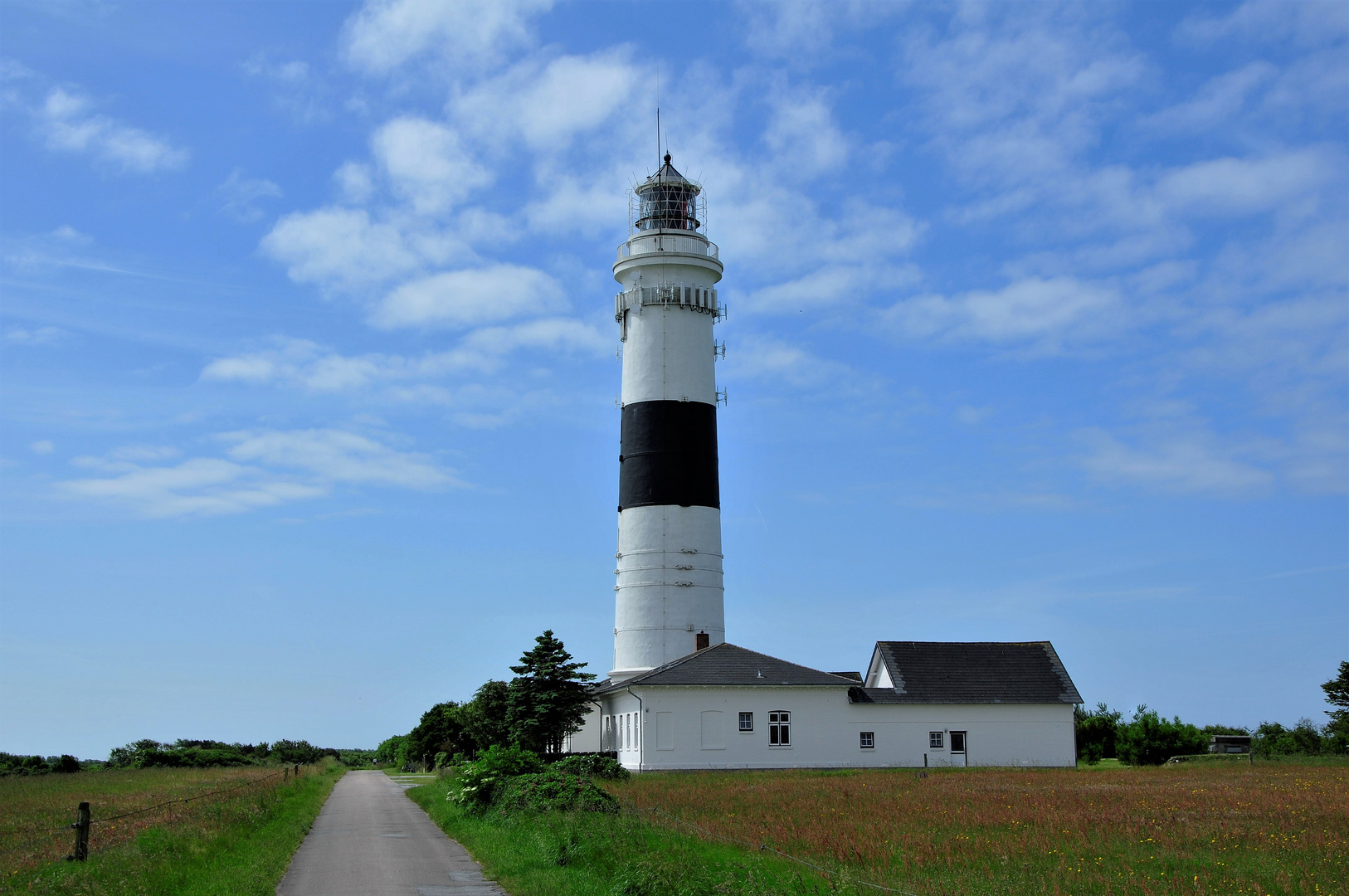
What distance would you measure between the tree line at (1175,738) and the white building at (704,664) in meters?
6.38

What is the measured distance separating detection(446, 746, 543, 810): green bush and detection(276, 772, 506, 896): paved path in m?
0.89

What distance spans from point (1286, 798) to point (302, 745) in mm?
75309

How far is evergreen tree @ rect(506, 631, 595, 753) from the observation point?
40688mm

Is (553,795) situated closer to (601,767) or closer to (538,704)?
(601,767)

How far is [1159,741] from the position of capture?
154ft

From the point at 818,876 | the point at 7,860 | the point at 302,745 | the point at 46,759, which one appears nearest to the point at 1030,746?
the point at 818,876

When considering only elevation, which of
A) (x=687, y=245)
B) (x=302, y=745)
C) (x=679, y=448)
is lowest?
(x=302, y=745)

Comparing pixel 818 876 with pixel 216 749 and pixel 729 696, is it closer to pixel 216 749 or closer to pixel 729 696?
pixel 729 696

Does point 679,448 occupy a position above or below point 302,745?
above

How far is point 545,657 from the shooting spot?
4150 centimetres

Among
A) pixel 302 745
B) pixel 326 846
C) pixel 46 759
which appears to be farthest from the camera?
pixel 302 745

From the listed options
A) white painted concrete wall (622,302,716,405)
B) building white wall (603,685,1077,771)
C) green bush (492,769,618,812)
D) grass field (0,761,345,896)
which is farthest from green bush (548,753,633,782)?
white painted concrete wall (622,302,716,405)

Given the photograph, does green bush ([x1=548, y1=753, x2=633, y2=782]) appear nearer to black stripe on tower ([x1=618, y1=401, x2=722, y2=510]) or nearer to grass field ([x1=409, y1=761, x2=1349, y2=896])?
grass field ([x1=409, y1=761, x2=1349, y2=896])

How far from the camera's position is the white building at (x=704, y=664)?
1545 inches
